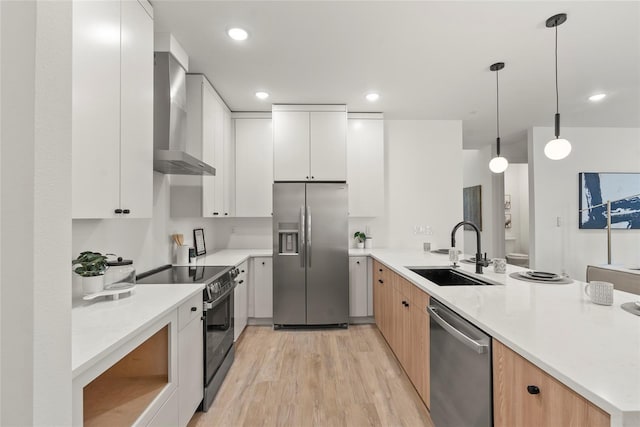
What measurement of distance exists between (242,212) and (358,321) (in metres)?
2.00

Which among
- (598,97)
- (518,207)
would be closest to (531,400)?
(598,97)

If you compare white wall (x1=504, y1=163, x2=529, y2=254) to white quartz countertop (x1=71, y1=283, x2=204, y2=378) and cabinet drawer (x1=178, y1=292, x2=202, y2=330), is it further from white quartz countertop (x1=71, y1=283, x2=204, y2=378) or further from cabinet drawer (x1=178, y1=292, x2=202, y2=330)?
white quartz countertop (x1=71, y1=283, x2=204, y2=378)

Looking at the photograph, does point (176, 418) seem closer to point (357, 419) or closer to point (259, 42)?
point (357, 419)

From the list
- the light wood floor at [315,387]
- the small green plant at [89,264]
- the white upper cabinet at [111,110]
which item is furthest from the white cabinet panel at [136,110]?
the light wood floor at [315,387]

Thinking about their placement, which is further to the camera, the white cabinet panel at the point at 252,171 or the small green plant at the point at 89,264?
the white cabinet panel at the point at 252,171

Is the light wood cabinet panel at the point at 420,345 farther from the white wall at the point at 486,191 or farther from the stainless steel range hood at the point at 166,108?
the white wall at the point at 486,191

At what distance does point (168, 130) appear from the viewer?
82.5 inches

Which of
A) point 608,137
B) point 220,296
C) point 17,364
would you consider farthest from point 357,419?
point 608,137

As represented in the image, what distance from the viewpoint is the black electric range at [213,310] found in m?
1.95

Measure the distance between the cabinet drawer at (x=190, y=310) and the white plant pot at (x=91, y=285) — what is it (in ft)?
1.34

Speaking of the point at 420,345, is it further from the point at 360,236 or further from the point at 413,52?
the point at 413,52

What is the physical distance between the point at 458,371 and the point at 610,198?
4.84 meters

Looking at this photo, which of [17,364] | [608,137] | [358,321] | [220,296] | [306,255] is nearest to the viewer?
[17,364]

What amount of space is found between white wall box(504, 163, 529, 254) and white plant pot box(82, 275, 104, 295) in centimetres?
671
